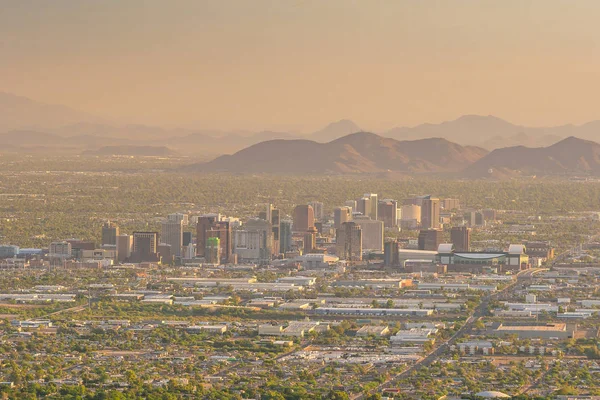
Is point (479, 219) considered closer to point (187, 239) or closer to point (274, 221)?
point (274, 221)

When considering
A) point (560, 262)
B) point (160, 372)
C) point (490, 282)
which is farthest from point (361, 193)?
point (160, 372)

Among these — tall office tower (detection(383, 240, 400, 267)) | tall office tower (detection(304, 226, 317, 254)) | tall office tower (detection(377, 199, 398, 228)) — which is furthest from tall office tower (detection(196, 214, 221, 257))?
tall office tower (detection(377, 199, 398, 228))

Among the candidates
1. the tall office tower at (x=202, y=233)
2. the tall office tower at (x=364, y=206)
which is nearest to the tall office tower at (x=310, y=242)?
the tall office tower at (x=202, y=233)

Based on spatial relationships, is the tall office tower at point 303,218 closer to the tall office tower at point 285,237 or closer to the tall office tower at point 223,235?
the tall office tower at point 285,237

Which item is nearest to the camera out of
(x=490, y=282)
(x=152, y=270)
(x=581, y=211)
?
(x=490, y=282)

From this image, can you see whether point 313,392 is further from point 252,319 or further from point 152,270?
point 152,270
